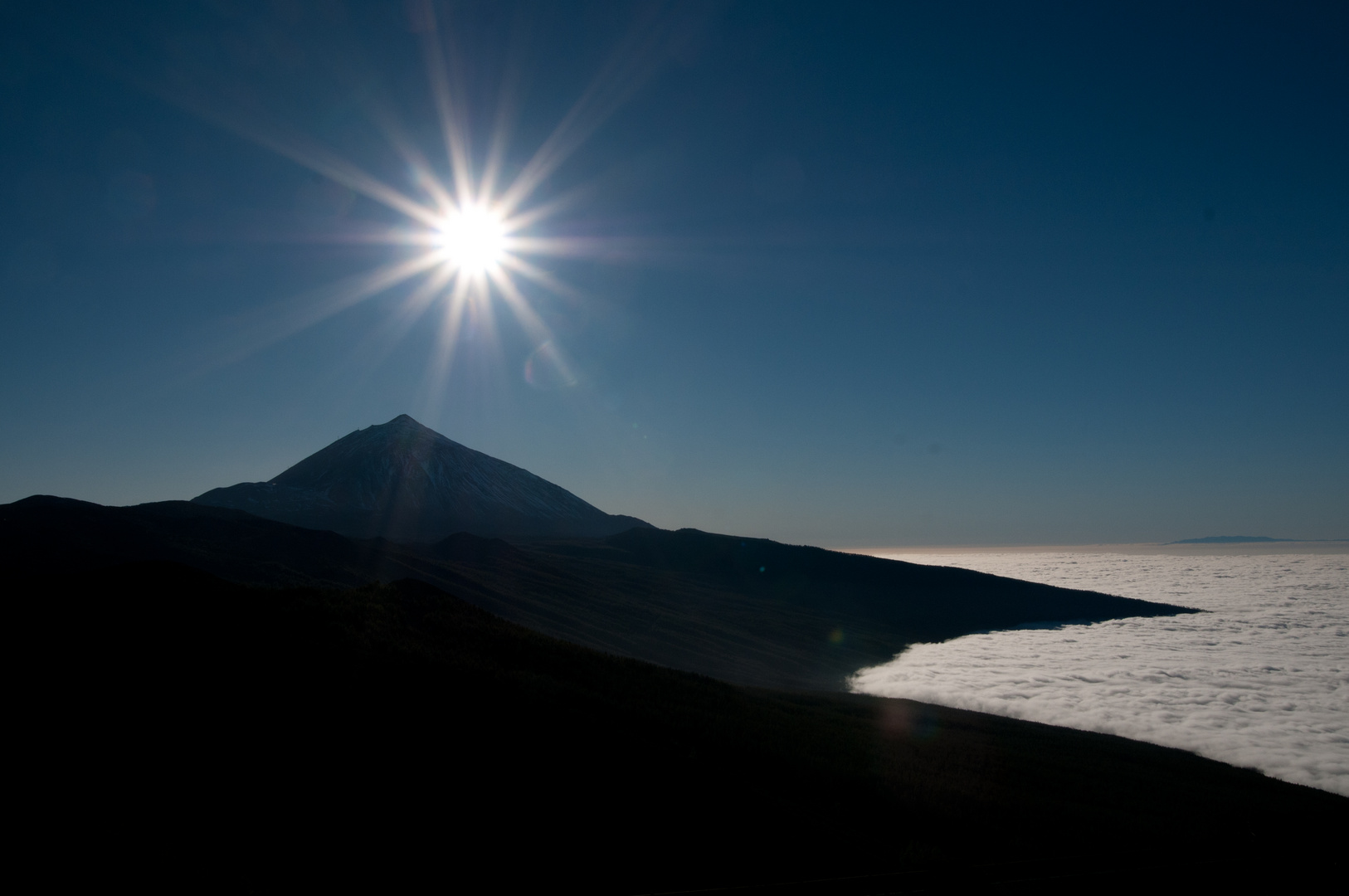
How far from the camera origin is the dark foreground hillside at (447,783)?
276 inches

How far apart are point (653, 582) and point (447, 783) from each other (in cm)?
9292

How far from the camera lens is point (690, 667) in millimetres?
54688

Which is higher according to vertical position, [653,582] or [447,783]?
[653,582]

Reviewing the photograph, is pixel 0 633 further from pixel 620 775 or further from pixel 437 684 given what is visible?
pixel 620 775

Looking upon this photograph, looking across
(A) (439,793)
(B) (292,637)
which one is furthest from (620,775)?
(B) (292,637)

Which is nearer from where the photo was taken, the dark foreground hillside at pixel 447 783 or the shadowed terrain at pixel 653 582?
the dark foreground hillside at pixel 447 783

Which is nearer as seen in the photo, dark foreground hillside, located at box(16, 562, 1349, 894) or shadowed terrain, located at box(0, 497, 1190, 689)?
dark foreground hillside, located at box(16, 562, 1349, 894)

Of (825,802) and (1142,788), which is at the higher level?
(825,802)

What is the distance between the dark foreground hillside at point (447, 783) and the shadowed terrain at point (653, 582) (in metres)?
34.1

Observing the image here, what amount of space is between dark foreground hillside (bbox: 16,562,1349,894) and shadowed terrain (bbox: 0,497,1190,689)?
34095mm

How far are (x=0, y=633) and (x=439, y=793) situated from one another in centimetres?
977

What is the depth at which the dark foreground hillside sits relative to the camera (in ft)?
23.0

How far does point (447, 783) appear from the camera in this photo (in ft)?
31.3

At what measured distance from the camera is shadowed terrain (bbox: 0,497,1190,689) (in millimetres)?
55750
